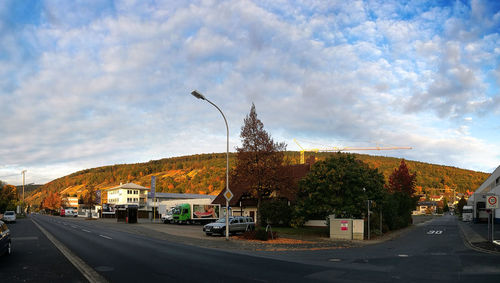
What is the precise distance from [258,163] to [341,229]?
920 cm

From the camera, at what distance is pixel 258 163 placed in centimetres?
3309

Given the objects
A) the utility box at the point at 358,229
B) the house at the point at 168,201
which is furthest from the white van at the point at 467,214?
the utility box at the point at 358,229

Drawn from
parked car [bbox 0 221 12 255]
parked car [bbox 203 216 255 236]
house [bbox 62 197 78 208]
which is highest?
parked car [bbox 0 221 12 255]

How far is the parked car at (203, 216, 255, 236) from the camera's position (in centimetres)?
3064

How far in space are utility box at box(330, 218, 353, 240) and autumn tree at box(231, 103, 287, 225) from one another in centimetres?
649

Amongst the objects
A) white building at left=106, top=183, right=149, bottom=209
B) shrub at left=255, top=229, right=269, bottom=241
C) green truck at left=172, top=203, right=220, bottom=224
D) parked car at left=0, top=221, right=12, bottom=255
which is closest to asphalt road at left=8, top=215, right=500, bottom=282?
parked car at left=0, top=221, right=12, bottom=255

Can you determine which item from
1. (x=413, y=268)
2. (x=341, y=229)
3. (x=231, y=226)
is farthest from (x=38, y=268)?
(x=341, y=229)

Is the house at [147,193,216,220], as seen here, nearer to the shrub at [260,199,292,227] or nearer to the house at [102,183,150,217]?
the house at [102,183,150,217]

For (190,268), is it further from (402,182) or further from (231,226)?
(402,182)

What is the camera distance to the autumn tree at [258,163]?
1294 inches

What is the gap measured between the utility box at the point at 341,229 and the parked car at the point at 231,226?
7.56 metres

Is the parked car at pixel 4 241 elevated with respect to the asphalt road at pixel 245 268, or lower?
elevated

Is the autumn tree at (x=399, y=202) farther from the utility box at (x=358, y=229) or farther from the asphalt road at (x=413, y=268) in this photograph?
the asphalt road at (x=413, y=268)

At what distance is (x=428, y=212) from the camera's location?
469 ft
